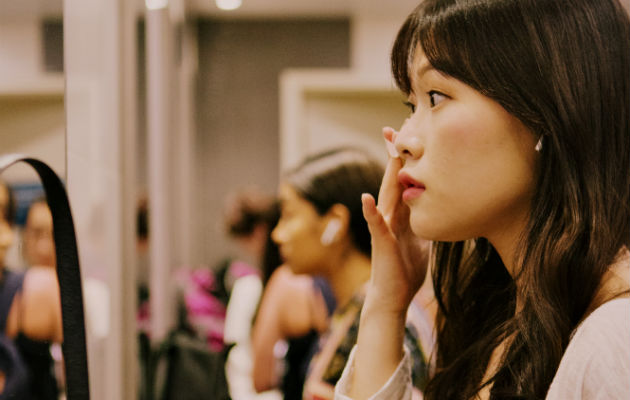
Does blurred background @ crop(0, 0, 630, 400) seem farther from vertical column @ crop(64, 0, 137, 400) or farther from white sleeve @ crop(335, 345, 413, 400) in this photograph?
white sleeve @ crop(335, 345, 413, 400)

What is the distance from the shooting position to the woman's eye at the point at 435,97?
22.8 inches

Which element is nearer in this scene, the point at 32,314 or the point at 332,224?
the point at 32,314

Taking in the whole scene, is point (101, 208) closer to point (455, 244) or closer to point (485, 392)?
point (455, 244)

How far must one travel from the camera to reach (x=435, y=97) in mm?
584

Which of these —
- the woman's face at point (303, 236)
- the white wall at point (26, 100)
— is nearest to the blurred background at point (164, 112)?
the white wall at point (26, 100)

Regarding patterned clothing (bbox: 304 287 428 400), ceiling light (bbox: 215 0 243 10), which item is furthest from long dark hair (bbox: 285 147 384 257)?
ceiling light (bbox: 215 0 243 10)

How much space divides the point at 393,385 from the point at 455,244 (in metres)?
0.20

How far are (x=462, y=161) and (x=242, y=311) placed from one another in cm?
196

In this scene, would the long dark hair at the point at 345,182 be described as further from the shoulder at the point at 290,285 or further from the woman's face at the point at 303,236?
the shoulder at the point at 290,285

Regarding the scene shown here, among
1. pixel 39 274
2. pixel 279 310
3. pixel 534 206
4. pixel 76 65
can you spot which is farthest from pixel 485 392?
pixel 279 310

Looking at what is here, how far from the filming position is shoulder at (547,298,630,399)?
1.49 feet

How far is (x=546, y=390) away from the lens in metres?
0.54

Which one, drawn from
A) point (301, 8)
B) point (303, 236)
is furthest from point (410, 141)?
point (301, 8)

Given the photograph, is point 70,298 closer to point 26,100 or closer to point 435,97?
point 26,100
